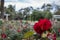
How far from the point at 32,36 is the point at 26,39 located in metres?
0.06

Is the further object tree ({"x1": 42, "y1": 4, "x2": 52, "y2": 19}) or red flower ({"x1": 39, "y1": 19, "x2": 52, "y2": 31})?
tree ({"x1": 42, "y1": 4, "x2": 52, "y2": 19})

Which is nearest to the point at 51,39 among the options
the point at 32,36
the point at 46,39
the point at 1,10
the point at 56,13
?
the point at 46,39

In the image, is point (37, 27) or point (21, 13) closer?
point (37, 27)

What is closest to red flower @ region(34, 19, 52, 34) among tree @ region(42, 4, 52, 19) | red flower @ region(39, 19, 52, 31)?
red flower @ region(39, 19, 52, 31)

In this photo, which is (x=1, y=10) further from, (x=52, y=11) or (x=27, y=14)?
(x=52, y=11)

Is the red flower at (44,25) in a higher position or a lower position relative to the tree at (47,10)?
higher

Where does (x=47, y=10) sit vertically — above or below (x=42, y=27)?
below

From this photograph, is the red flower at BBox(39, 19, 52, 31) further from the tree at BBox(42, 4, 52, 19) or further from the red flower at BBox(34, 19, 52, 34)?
the tree at BBox(42, 4, 52, 19)

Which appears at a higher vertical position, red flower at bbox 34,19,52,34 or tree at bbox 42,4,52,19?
red flower at bbox 34,19,52,34

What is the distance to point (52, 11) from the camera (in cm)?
1574

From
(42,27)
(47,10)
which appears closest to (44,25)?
(42,27)

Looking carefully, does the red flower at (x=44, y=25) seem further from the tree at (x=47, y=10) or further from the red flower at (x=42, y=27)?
the tree at (x=47, y=10)

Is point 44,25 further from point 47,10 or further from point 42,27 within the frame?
point 47,10

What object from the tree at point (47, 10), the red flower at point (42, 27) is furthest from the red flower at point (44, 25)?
the tree at point (47, 10)
